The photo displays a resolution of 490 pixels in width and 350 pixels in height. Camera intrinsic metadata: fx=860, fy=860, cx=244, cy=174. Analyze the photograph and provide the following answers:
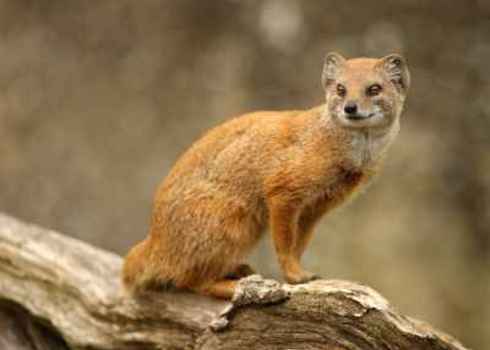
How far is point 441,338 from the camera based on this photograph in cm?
419

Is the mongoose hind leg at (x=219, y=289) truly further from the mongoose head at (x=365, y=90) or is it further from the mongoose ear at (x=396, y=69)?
the mongoose ear at (x=396, y=69)

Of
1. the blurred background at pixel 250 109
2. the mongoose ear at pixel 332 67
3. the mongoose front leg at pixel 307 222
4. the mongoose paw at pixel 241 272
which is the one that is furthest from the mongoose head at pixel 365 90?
the blurred background at pixel 250 109

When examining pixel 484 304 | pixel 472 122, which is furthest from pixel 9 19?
pixel 484 304

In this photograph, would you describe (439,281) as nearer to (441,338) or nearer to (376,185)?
(376,185)

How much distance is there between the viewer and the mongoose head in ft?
15.7

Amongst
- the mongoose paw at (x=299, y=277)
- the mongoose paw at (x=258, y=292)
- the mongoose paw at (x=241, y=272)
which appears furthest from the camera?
the mongoose paw at (x=241, y=272)

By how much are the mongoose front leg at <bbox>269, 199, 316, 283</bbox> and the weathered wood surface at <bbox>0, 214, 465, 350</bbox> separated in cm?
42

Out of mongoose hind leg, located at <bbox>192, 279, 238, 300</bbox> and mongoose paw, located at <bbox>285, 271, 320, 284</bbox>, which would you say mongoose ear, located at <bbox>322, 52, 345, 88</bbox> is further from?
mongoose hind leg, located at <bbox>192, 279, 238, 300</bbox>

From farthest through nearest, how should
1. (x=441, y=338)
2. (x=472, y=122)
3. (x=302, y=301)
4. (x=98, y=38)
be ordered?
(x=98, y=38) < (x=472, y=122) < (x=302, y=301) < (x=441, y=338)

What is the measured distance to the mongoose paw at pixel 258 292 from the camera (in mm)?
4465

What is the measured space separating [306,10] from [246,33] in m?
0.63

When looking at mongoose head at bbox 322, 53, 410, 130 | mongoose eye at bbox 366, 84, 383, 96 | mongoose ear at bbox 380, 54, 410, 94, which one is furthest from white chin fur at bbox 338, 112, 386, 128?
mongoose ear at bbox 380, 54, 410, 94

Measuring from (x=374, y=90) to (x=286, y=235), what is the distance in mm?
991

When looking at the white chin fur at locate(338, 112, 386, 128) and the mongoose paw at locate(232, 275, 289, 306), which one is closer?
the mongoose paw at locate(232, 275, 289, 306)
